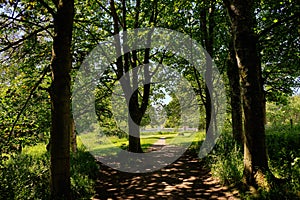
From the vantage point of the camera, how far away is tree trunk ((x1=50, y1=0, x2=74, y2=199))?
627cm

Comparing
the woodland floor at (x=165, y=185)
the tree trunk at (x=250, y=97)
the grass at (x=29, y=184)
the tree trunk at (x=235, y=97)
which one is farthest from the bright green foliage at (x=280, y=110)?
the grass at (x=29, y=184)

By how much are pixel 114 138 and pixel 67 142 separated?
2285cm

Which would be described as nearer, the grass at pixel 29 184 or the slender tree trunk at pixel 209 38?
the grass at pixel 29 184

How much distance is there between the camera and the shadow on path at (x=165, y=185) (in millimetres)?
7391

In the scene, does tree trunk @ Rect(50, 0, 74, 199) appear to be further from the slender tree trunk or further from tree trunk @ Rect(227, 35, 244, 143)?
the slender tree trunk

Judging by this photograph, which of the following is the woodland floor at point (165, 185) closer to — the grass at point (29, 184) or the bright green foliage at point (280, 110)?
the grass at point (29, 184)

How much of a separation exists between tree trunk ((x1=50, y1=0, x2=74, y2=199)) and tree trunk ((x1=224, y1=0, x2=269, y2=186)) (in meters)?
4.17

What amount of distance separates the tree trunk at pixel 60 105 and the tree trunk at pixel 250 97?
4.17 metres

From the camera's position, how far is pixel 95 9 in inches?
549

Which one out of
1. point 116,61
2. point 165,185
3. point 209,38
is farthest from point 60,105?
point 209,38

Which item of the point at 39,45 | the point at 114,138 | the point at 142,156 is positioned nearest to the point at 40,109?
the point at 39,45

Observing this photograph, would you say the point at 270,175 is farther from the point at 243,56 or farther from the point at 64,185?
the point at 64,185

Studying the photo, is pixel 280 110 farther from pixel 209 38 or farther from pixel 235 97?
pixel 235 97

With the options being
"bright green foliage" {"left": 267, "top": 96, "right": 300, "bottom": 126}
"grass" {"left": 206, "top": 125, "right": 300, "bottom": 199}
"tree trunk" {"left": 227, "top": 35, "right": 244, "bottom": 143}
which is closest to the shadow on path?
"grass" {"left": 206, "top": 125, "right": 300, "bottom": 199}
